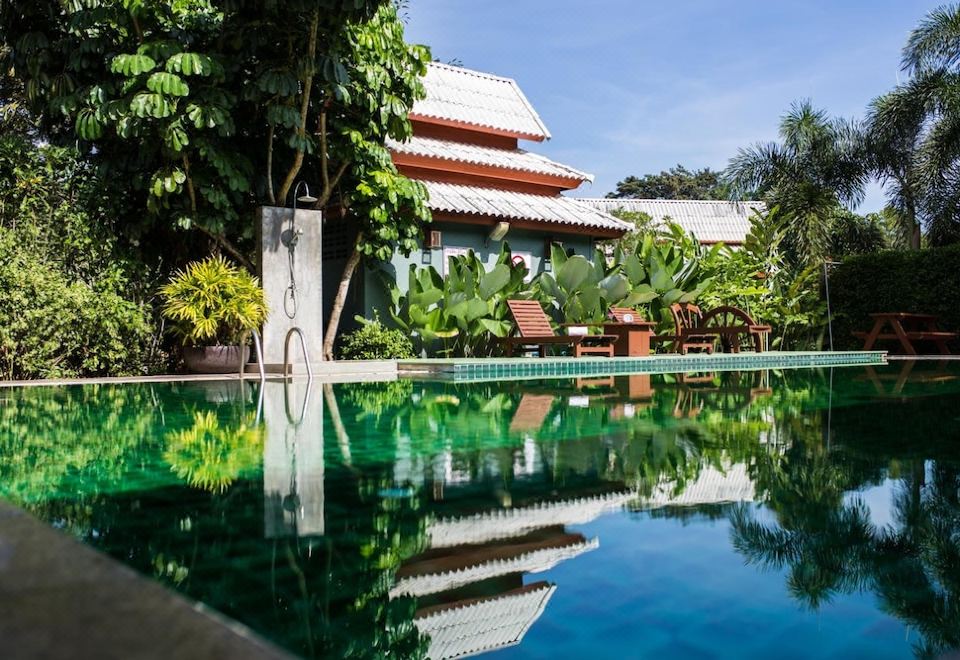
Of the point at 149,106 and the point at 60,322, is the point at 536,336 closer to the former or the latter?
the point at 149,106

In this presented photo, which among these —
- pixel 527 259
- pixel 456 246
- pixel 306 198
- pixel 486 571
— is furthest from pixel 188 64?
pixel 486 571

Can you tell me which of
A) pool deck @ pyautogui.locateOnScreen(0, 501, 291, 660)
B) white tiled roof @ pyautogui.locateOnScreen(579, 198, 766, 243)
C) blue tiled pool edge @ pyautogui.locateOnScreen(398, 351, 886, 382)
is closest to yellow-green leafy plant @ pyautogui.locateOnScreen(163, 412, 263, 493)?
pool deck @ pyautogui.locateOnScreen(0, 501, 291, 660)

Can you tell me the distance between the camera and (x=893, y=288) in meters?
17.9

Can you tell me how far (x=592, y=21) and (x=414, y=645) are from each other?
86.4ft

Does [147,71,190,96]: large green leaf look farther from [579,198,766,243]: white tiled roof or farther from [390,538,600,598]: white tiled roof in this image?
[579,198,766,243]: white tiled roof

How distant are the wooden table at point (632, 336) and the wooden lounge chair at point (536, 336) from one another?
16cm

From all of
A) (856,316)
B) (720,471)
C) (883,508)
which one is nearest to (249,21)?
(720,471)

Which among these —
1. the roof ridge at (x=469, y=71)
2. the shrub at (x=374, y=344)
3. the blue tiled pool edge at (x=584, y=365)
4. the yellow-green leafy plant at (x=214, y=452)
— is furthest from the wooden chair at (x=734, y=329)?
the yellow-green leafy plant at (x=214, y=452)

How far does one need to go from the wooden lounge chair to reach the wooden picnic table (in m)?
6.34

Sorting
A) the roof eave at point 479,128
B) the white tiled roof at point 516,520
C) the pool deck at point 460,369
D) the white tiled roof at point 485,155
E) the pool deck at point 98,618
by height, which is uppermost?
the roof eave at point 479,128

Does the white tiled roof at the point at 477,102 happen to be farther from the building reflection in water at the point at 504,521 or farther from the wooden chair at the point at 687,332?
the building reflection in water at the point at 504,521

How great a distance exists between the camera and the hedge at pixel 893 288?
17.0 metres

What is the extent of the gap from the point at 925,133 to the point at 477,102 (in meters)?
12.2

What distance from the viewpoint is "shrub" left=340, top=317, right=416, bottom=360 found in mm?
13398
